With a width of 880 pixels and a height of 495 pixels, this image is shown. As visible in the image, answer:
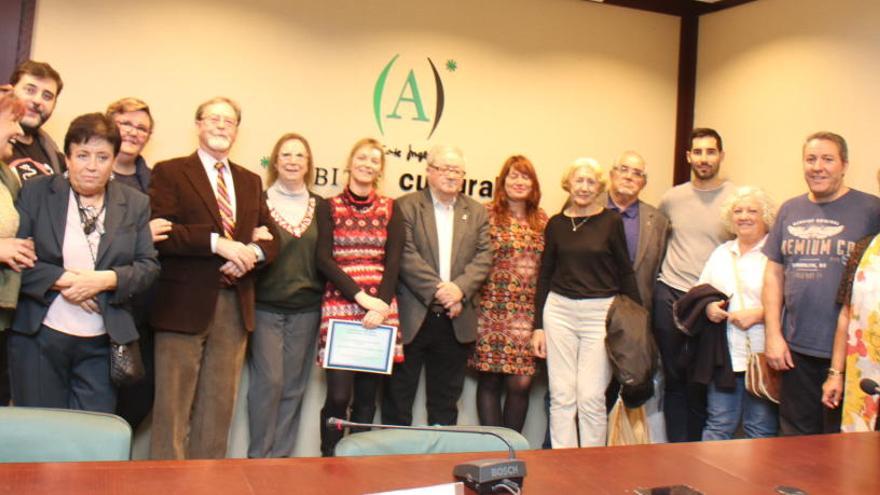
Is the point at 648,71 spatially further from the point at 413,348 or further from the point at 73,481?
the point at 73,481

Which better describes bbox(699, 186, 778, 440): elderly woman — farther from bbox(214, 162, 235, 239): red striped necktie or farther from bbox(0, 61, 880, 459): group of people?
bbox(214, 162, 235, 239): red striped necktie

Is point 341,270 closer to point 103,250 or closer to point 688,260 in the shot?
point 103,250

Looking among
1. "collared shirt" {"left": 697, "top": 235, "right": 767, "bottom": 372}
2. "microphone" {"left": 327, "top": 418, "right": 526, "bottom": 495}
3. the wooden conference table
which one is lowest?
the wooden conference table

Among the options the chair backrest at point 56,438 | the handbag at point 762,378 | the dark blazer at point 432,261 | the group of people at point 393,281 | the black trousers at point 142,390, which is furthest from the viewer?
the dark blazer at point 432,261

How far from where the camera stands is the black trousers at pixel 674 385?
15.1 ft

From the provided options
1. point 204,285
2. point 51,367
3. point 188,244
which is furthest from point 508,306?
point 51,367

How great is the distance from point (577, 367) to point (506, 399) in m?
0.47

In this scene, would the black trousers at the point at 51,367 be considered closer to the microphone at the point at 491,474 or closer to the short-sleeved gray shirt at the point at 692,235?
the microphone at the point at 491,474

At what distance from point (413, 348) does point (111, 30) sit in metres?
2.33

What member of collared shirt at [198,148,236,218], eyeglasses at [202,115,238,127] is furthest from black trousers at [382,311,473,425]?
eyeglasses at [202,115,238,127]

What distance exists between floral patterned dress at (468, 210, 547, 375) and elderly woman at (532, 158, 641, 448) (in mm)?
100

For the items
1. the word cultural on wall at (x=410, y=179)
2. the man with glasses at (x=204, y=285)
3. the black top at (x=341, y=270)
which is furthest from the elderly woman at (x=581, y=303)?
the man with glasses at (x=204, y=285)

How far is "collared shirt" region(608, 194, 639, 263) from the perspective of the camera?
189 inches

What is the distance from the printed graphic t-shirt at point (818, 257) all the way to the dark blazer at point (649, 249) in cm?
87
